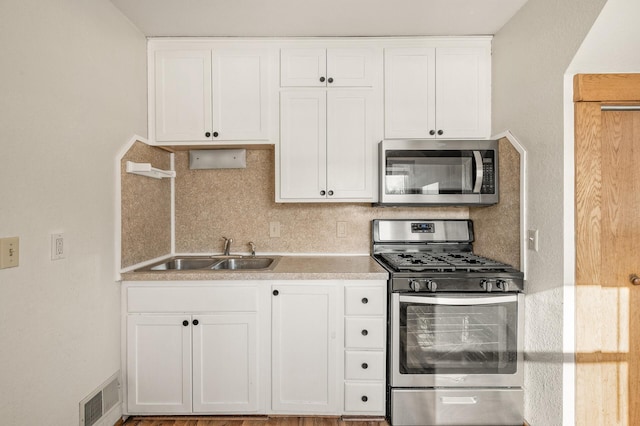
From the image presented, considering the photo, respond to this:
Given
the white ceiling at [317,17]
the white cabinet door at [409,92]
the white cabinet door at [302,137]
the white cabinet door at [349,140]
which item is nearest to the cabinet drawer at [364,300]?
the white cabinet door at [349,140]

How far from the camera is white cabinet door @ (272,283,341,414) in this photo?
203 centimetres

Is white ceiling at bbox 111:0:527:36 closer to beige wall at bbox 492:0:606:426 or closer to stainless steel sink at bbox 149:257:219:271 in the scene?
beige wall at bbox 492:0:606:426

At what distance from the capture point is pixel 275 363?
6.66 feet

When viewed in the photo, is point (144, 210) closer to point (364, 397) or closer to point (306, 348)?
point (306, 348)

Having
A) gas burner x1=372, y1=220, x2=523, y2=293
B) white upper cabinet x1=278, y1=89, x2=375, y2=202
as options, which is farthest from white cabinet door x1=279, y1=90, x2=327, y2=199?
gas burner x1=372, y1=220, x2=523, y2=293

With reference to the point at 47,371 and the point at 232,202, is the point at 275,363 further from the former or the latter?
the point at 232,202

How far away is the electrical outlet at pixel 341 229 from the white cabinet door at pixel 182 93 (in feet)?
3.84

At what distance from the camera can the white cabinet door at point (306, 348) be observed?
79.7 inches

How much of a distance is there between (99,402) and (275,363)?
36.5 inches

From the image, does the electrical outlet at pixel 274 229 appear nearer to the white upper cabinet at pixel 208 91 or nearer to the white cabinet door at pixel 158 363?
the white upper cabinet at pixel 208 91

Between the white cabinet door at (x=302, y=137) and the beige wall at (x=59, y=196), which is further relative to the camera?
the white cabinet door at (x=302, y=137)

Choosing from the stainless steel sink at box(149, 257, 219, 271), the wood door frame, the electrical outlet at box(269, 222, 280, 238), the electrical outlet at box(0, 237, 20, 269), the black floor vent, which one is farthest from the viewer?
the electrical outlet at box(269, 222, 280, 238)

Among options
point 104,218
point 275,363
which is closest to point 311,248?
point 275,363

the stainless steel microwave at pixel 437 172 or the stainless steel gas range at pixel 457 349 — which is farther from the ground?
the stainless steel microwave at pixel 437 172
